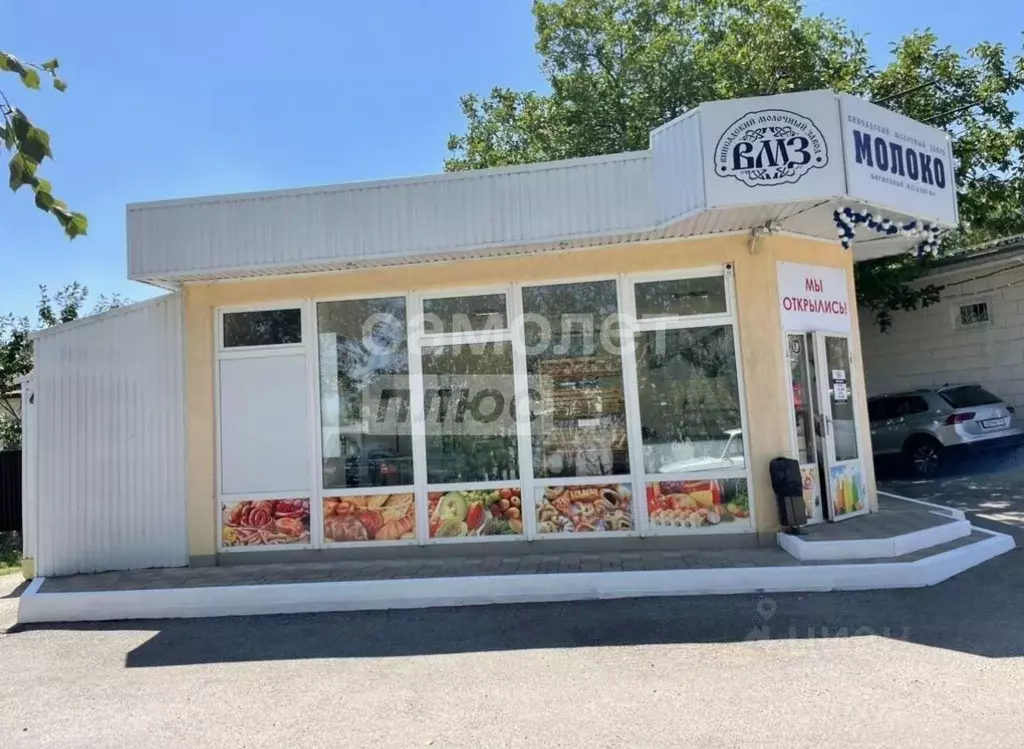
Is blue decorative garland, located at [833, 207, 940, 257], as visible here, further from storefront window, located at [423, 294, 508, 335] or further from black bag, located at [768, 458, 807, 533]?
storefront window, located at [423, 294, 508, 335]

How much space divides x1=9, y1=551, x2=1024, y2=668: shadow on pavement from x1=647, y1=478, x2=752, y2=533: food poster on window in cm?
157

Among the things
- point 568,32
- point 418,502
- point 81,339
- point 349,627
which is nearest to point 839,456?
point 418,502

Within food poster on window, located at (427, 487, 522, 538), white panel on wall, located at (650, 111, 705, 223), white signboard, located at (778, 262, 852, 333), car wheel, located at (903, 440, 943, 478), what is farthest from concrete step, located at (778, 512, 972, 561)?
car wheel, located at (903, 440, 943, 478)

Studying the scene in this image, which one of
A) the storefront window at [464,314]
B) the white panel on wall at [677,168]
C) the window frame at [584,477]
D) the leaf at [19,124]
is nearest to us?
the leaf at [19,124]

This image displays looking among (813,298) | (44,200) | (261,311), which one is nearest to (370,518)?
(261,311)

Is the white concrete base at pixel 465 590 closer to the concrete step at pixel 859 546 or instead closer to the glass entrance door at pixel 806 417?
the concrete step at pixel 859 546

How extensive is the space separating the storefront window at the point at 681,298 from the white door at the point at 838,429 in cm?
129

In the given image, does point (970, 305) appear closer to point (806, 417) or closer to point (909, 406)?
point (909, 406)

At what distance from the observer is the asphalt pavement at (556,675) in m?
4.22

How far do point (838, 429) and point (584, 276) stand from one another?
3.46m

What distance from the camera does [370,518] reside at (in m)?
8.60

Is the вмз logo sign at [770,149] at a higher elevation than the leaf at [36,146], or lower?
higher

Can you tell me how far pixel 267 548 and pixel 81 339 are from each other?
3224 mm


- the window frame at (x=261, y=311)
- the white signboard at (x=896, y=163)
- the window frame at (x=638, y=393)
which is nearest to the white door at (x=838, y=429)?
the window frame at (x=638, y=393)
